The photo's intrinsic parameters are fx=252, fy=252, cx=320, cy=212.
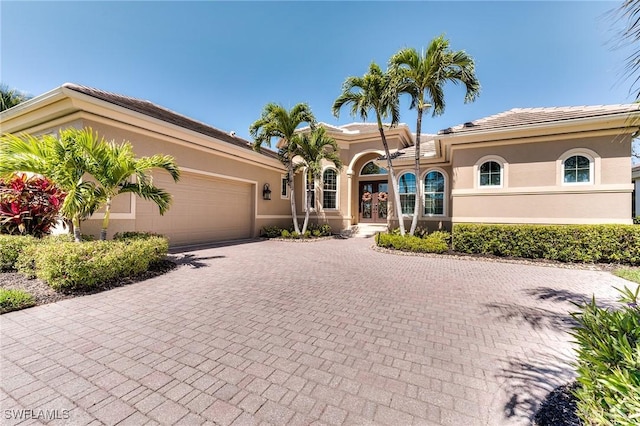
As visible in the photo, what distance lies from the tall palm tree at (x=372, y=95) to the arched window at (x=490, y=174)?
13.6 ft

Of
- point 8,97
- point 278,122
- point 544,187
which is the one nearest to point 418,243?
point 544,187

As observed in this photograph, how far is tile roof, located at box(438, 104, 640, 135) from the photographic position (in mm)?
8847

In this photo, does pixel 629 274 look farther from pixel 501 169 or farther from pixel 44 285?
pixel 44 285

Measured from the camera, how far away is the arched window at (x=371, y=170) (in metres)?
17.2

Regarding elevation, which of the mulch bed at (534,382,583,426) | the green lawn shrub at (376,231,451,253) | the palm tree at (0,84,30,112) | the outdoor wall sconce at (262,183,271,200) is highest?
the palm tree at (0,84,30,112)

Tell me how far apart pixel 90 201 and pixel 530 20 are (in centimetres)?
1085

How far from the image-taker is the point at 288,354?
9.66ft

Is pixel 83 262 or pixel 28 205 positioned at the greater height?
pixel 28 205

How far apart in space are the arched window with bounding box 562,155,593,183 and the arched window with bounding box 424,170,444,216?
472cm

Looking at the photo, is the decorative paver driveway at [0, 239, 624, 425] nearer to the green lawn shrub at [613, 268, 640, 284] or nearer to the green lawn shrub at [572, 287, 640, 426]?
the green lawn shrub at [572, 287, 640, 426]

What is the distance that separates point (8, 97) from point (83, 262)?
2073cm

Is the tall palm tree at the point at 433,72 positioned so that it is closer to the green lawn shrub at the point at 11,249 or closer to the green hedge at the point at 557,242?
the green hedge at the point at 557,242

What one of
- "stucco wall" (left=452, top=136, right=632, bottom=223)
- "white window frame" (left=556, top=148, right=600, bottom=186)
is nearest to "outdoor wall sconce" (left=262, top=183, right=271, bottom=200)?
"stucco wall" (left=452, top=136, right=632, bottom=223)

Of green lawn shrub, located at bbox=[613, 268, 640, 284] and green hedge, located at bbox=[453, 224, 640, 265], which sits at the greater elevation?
green hedge, located at bbox=[453, 224, 640, 265]
